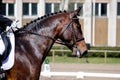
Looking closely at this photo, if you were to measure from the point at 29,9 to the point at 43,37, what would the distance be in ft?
135

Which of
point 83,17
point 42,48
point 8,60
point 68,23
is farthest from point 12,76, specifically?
point 83,17

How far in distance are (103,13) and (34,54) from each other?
139 ft

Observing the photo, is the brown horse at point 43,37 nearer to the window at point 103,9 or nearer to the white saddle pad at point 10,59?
the white saddle pad at point 10,59

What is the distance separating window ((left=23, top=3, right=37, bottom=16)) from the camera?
157 feet

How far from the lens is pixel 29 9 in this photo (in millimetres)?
48031

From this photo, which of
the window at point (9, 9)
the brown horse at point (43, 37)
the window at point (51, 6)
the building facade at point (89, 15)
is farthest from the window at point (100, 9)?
the brown horse at point (43, 37)

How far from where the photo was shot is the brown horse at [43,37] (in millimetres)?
6809

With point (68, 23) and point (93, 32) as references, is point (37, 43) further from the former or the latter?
point (93, 32)

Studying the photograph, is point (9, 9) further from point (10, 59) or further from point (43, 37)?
point (10, 59)

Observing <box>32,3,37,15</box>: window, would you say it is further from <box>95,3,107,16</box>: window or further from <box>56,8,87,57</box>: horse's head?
<box>56,8,87,57</box>: horse's head

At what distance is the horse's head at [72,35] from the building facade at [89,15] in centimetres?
4032

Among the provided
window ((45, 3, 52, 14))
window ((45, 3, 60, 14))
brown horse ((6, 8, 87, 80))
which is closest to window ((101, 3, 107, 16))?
window ((45, 3, 60, 14))

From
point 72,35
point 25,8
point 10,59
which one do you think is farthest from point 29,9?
point 10,59

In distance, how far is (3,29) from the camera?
22.2ft
